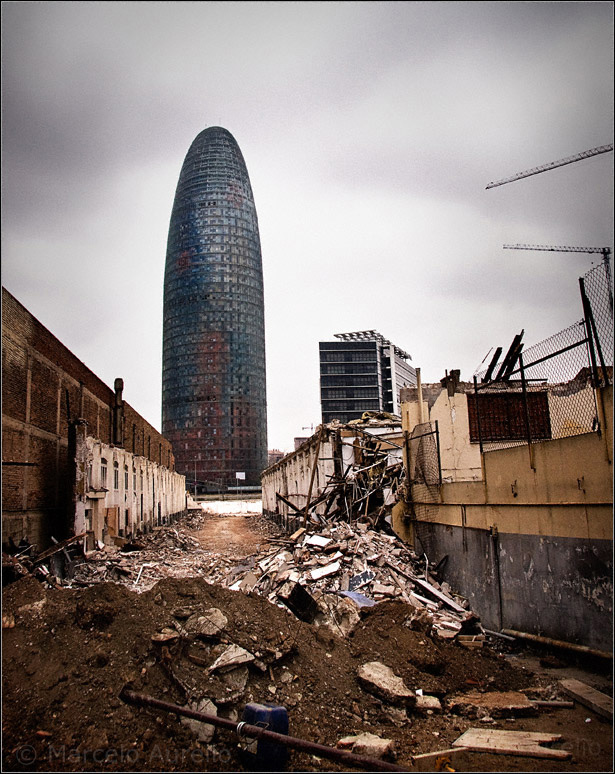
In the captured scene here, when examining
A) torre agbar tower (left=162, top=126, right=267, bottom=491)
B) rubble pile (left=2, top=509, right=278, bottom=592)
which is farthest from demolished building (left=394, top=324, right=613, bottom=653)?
→ torre agbar tower (left=162, top=126, right=267, bottom=491)

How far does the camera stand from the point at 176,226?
11519 cm

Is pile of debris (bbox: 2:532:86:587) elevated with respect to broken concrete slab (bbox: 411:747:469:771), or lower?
elevated

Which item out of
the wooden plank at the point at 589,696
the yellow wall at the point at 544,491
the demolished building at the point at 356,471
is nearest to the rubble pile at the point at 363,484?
the demolished building at the point at 356,471

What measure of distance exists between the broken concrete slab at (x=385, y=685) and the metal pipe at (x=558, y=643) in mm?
A: 2307

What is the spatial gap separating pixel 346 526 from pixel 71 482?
22.7ft

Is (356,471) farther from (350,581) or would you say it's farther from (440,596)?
(440,596)

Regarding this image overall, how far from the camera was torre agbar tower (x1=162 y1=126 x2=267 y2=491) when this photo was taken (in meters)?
111

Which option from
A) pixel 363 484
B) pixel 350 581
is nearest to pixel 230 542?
pixel 363 484

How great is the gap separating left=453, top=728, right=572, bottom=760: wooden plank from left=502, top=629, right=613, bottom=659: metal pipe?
63.8 inches

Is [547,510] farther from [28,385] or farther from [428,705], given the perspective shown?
[28,385]

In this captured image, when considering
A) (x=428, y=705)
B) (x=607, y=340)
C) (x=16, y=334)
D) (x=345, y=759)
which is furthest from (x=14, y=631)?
(x=16, y=334)

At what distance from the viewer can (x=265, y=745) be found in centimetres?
541

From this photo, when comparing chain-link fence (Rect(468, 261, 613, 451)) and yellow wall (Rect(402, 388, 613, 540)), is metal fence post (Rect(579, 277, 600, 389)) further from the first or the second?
yellow wall (Rect(402, 388, 613, 540))

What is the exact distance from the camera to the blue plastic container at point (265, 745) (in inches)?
213
